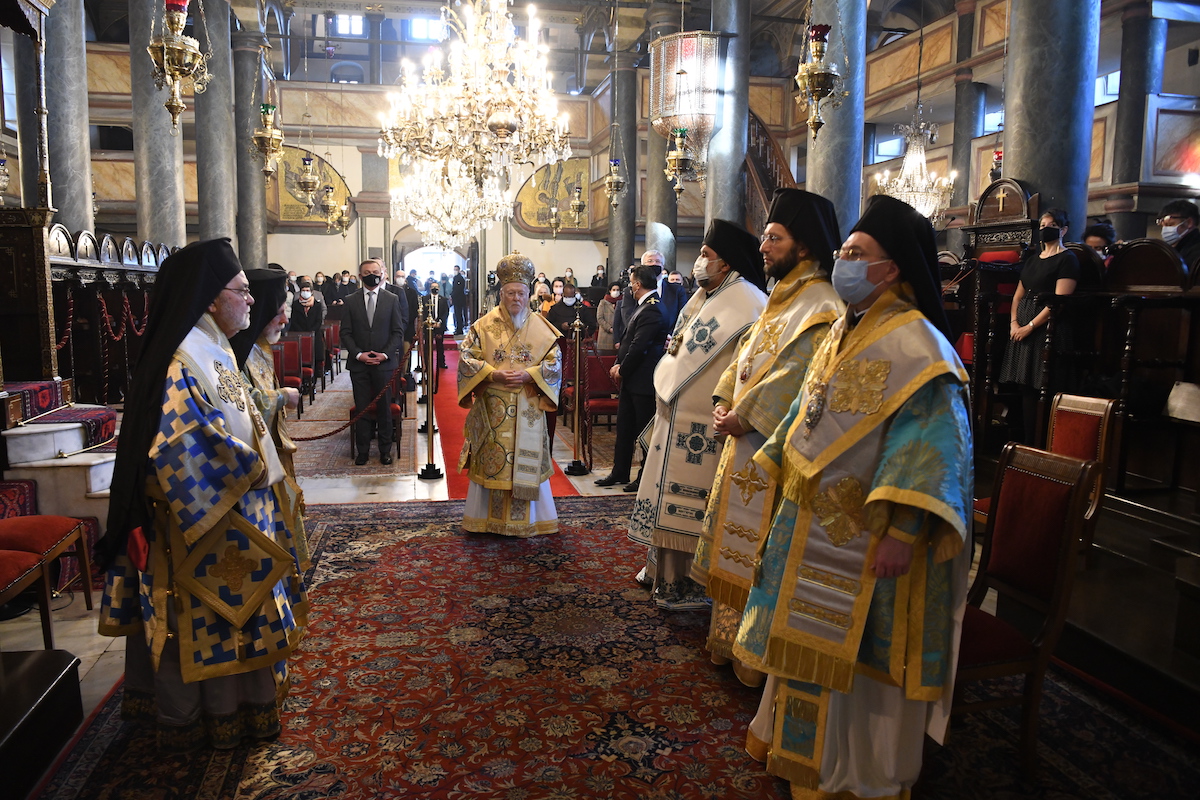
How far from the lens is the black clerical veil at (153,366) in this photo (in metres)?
2.49

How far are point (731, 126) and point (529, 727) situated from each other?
1010cm

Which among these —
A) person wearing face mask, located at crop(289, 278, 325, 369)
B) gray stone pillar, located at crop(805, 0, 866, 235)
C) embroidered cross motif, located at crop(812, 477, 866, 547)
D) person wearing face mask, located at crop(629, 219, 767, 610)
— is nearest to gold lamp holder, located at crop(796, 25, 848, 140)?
gray stone pillar, located at crop(805, 0, 866, 235)

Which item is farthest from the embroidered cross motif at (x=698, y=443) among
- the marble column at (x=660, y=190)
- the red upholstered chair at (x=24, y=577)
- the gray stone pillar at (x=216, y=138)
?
the gray stone pillar at (x=216, y=138)

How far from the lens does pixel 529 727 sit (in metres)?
3.00

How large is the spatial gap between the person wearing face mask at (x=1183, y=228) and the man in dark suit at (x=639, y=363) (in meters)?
3.58

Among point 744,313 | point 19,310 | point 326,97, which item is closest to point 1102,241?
point 744,313

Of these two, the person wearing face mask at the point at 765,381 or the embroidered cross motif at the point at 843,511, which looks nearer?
the embroidered cross motif at the point at 843,511

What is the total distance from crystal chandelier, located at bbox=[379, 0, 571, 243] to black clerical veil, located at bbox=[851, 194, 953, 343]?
5565 mm

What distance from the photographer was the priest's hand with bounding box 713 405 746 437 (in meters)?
3.17

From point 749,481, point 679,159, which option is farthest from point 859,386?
point 679,159

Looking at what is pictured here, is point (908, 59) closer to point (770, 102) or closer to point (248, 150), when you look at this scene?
point (770, 102)

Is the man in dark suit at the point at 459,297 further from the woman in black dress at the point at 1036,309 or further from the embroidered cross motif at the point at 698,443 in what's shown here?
the embroidered cross motif at the point at 698,443

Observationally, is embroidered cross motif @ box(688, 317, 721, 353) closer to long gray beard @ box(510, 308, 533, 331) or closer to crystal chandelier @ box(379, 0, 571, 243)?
long gray beard @ box(510, 308, 533, 331)

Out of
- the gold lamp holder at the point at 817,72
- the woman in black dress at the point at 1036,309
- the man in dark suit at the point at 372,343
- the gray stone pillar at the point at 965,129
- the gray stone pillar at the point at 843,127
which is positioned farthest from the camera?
the gray stone pillar at the point at 965,129
